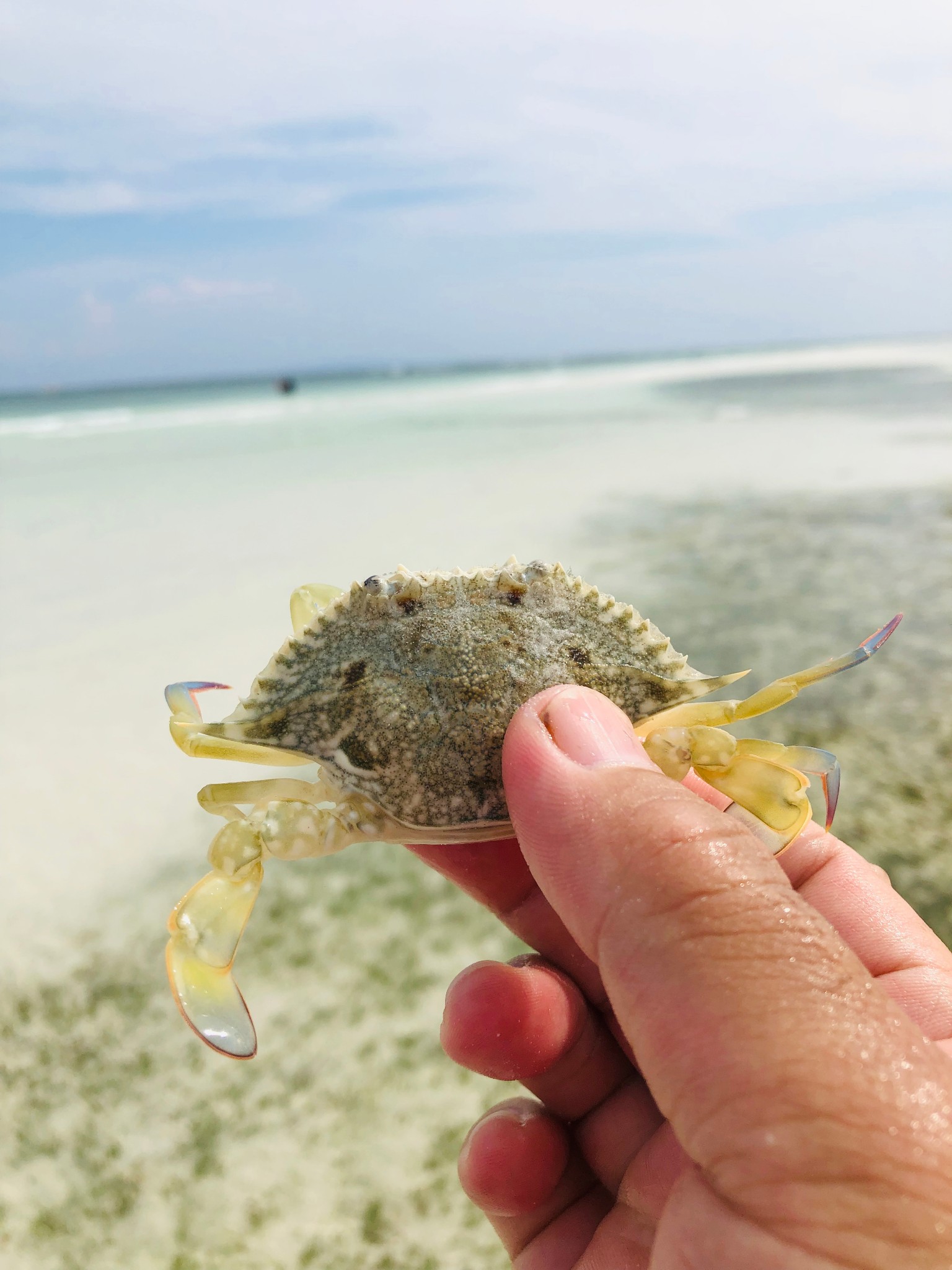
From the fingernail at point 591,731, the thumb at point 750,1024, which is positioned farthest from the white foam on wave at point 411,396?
the thumb at point 750,1024

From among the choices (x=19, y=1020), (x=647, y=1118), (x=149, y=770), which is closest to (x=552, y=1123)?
(x=647, y=1118)

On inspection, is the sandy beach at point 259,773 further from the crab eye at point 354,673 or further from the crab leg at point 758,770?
the crab eye at point 354,673

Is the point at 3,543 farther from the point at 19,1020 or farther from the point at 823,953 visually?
the point at 823,953

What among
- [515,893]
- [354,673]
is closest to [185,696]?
[354,673]

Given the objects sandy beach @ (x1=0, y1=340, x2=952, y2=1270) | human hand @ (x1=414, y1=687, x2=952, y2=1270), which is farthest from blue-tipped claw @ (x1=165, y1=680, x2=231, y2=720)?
sandy beach @ (x1=0, y1=340, x2=952, y2=1270)

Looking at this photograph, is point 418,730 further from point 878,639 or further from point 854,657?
point 878,639

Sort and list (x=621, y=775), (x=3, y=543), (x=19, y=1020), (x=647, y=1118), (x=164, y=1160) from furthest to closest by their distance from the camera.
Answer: (x=3, y=543), (x=19, y=1020), (x=164, y=1160), (x=647, y=1118), (x=621, y=775)
